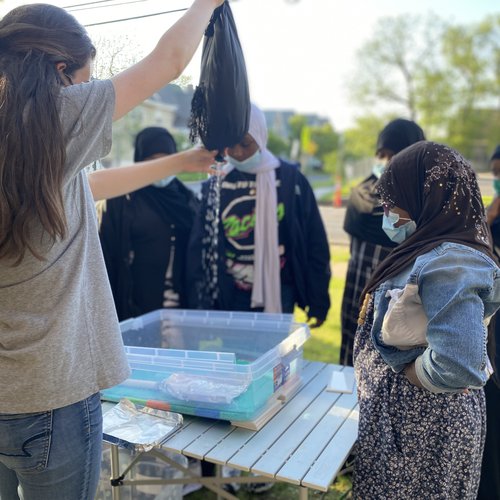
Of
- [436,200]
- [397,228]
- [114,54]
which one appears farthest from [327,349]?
[114,54]

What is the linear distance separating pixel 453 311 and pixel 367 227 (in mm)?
1491

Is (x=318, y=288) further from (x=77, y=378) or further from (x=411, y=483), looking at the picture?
(x=77, y=378)

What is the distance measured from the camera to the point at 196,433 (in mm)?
1554

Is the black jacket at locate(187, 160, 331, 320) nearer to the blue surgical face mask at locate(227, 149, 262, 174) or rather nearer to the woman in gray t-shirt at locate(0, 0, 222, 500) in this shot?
the blue surgical face mask at locate(227, 149, 262, 174)

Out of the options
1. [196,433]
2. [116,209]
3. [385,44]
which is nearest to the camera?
[196,433]

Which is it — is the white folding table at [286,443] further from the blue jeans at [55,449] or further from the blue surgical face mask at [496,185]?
the blue surgical face mask at [496,185]

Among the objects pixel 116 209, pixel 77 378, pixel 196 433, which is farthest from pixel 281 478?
pixel 116 209

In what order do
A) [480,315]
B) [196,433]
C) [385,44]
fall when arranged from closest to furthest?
[480,315] → [196,433] → [385,44]

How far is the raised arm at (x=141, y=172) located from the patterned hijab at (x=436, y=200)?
0.81m

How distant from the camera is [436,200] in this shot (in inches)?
52.6

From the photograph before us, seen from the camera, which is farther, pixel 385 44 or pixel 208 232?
pixel 385 44

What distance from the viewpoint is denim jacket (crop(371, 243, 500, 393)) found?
1172 millimetres

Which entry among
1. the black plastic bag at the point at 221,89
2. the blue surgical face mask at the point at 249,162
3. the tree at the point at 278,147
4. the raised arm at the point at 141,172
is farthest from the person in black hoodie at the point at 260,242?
the tree at the point at 278,147

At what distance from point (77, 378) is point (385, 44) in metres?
33.4
